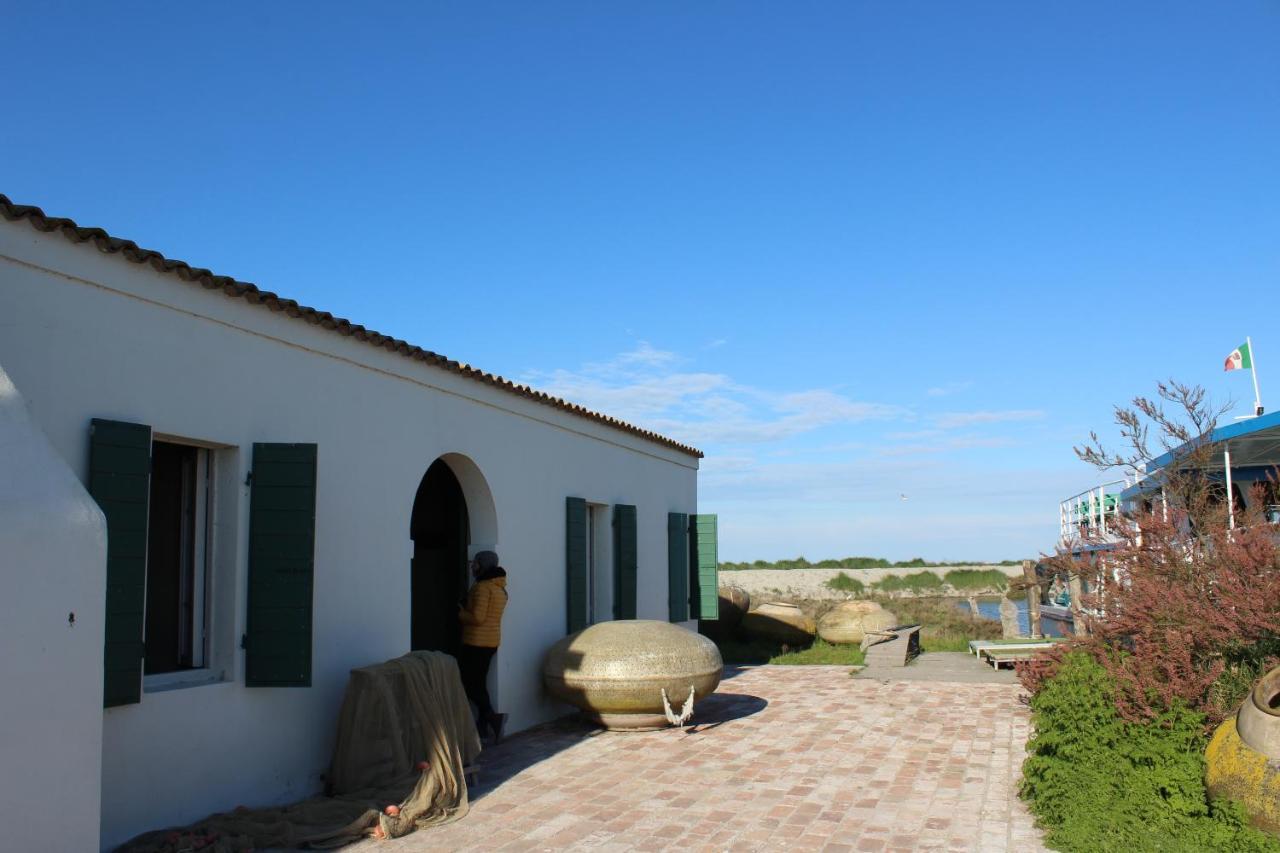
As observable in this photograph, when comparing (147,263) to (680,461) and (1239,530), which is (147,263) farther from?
(680,461)

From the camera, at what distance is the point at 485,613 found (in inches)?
351

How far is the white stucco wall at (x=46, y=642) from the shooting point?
13.1 feet

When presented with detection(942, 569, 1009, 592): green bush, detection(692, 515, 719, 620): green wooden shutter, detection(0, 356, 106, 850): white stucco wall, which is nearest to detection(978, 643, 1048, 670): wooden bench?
detection(692, 515, 719, 620): green wooden shutter

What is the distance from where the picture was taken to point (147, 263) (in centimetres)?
591

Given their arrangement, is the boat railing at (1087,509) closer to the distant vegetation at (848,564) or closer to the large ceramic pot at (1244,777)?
the large ceramic pot at (1244,777)

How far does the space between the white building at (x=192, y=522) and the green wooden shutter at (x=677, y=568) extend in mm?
4537

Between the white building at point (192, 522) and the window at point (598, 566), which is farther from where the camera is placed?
the window at point (598, 566)

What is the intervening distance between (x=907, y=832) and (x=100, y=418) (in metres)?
5.20

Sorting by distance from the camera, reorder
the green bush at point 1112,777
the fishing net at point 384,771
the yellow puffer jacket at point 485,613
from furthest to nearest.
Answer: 1. the yellow puffer jacket at point 485,613
2. the fishing net at point 384,771
3. the green bush at point 1112,777

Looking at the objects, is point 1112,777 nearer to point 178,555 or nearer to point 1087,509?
point 178,555

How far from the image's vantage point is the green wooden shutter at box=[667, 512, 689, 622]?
14320 mm

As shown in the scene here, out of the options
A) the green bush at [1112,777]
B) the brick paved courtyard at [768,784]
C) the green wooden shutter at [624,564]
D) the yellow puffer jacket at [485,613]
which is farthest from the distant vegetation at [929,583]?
the green bush at [1112,777]

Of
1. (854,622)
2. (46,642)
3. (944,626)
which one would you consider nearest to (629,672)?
(46,642)

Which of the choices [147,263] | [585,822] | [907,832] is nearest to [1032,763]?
[907,832]
